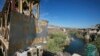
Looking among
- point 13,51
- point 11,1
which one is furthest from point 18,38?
point 11,1

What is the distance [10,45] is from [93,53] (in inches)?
150

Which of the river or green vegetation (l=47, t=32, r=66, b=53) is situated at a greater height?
green vegetation (l=47, t=32, r=66, b=53)

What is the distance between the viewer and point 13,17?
6832 millimetres

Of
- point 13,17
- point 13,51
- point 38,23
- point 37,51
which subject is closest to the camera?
point 13,17

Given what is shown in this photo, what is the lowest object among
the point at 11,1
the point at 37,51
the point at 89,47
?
the point at 37,51

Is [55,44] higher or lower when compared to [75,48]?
higher

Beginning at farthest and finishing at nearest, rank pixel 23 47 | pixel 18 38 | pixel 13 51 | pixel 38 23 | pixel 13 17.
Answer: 1. pixel 38 23
2. pixel 23 47
3. pixel 18 38
4. pixel 13 51
5. pixel 13 17

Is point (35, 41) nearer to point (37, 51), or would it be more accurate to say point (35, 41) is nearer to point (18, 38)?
point (37, 51)

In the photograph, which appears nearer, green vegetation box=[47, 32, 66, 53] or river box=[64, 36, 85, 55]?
green vegetation box=[47, 32, 66, 53]

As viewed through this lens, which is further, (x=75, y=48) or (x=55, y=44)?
(x=75, y=48)

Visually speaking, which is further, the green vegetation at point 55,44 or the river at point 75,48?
the river at point 75,48

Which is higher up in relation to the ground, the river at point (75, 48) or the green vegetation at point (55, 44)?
the green vegetation at point (55, 44)

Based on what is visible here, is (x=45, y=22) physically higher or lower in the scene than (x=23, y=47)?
higher

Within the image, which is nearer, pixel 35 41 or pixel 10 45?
pixel 10 45
